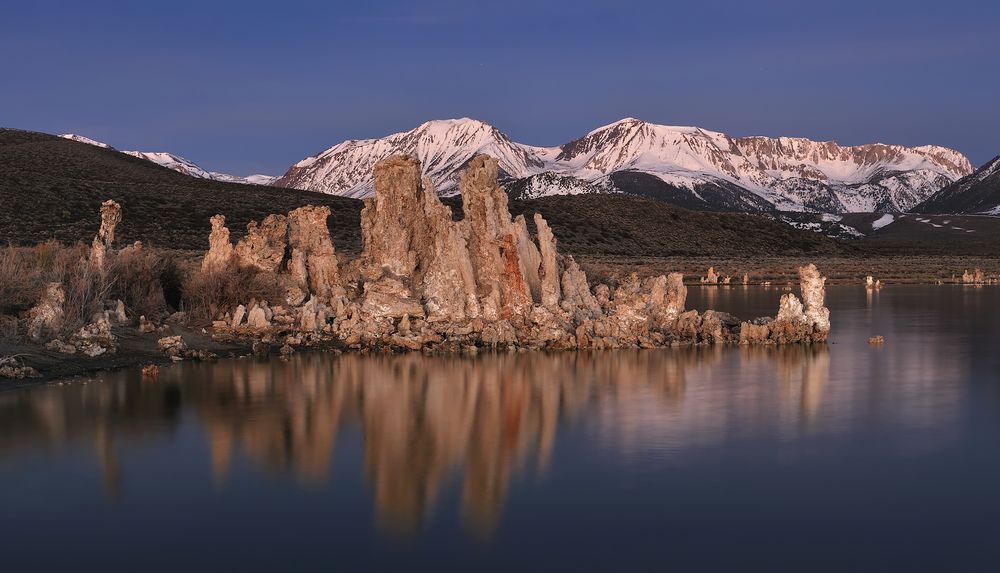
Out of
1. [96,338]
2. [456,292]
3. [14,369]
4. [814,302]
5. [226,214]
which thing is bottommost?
[14,369]

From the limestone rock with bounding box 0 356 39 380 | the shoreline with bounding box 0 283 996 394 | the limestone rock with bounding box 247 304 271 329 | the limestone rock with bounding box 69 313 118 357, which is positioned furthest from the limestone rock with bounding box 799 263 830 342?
the limestone rock with bounding box 0 356 39 380

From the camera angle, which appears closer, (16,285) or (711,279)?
(16,285)

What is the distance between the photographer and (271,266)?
90.4ft

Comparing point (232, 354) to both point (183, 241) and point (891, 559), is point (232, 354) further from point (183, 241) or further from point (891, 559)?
point (183, 241)

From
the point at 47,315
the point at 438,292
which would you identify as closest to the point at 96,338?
the point at 47,315

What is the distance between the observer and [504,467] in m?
14.5

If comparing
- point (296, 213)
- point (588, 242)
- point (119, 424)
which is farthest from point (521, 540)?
point (588, 242)

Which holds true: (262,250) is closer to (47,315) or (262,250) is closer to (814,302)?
(47,315)

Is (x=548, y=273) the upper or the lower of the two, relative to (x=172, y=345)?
upper

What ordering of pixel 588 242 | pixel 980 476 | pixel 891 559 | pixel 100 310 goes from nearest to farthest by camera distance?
pixel 891 559 → pixel 980 476 → pixel 100 310 → pixel 588 242

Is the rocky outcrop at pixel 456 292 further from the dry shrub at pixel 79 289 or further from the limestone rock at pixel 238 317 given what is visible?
the dry shrub at pixel 79 289

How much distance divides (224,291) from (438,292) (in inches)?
207

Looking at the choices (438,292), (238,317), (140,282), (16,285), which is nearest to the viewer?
(16,285)

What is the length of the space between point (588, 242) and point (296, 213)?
68.6 m
